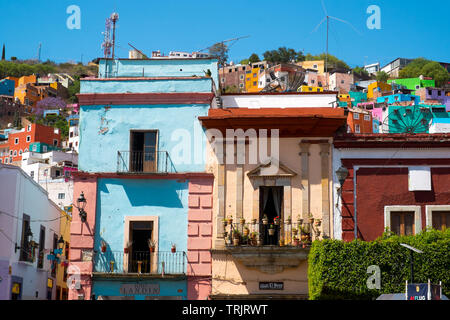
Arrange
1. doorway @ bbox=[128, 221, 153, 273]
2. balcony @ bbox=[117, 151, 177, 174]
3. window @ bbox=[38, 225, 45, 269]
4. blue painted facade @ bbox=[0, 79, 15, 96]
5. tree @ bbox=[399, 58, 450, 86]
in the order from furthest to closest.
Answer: blue painted facade @ bbox=[0, 79, 15, 96] < tree @ bbox=[399, 58, 450, 86] < window @ bbox=[38, 225, 45, 269] < balcony @ bbox=[117, 151, 177, 174] < doorway @ bbox=[128, 221, 153, 273]

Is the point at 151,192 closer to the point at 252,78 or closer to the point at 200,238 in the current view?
the point at 200,238

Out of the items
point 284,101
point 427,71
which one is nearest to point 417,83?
point 427,71

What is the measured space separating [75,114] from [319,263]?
390 feet

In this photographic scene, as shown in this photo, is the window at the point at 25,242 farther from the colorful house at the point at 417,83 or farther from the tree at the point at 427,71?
the tree at the point at 427,71

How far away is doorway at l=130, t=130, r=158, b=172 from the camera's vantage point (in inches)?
984

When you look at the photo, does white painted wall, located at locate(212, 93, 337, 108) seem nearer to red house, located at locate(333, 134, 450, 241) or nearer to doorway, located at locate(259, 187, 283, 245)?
red house, located at locate(333, 134, 450, 241)

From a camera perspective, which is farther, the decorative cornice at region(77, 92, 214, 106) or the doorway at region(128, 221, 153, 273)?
the decorative cornice at region(77, 92, 214, 106)

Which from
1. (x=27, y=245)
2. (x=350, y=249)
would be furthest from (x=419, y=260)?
(x=27, y=245)

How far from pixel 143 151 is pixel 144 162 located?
1.34ft

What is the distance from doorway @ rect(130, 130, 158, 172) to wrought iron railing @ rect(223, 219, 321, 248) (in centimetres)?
341

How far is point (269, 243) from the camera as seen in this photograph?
23969mm

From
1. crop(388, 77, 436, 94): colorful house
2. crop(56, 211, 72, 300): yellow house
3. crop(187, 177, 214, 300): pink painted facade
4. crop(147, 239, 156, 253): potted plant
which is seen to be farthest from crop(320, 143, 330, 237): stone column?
crop(388, 77, 436, 94): colorful house
